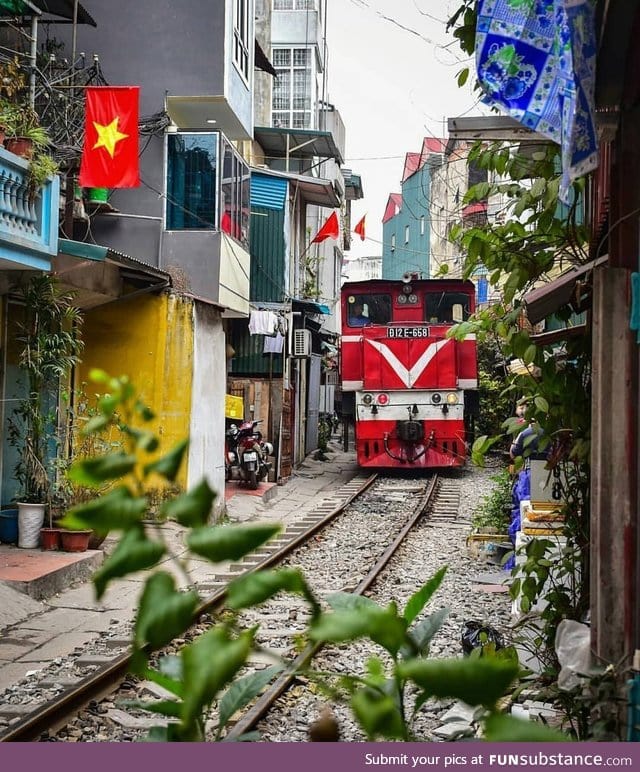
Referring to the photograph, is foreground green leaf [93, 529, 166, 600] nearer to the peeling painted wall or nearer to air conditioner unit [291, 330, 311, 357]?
the peeling painted wall

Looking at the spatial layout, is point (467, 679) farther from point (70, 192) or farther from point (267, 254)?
point (267, 254)

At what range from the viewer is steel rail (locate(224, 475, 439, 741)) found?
1.52 metres

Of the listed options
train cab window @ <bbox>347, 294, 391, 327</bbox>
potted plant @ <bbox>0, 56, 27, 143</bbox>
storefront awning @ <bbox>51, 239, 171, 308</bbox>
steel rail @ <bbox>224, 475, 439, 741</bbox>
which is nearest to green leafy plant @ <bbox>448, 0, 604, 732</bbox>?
steel rail @ <bbox>224, 475, 439, 741</bbox>

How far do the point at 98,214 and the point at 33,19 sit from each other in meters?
4.53

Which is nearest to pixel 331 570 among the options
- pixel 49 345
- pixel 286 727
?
pixel 49 345

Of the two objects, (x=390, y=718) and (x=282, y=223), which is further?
(x=282, y=223)

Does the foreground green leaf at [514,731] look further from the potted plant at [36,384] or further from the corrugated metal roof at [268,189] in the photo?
the corrugated metal roof at [268,189]

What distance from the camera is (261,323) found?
1647 centimetres

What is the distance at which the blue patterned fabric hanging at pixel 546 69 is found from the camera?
308cm

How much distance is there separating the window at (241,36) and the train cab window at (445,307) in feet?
20.9

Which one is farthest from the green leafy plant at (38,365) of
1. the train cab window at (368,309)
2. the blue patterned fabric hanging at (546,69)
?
the train cab window at (368,309)

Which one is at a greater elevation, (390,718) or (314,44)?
(314,44)

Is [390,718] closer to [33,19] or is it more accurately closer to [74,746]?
[74,746]

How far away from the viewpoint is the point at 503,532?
10781 millimetres
